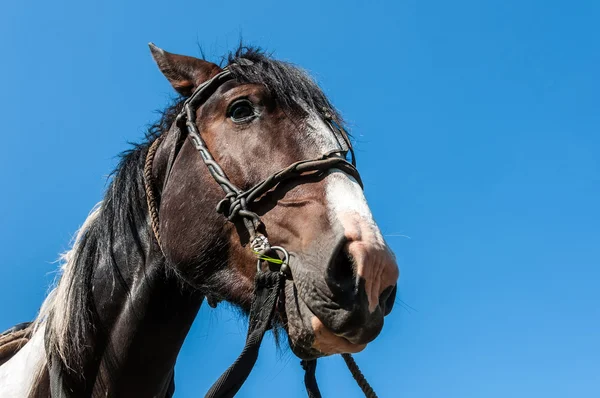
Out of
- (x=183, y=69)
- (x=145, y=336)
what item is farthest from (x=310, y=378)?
(x=183, y=69)

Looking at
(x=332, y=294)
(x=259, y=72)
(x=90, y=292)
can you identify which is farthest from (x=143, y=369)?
(x=259, y=72)

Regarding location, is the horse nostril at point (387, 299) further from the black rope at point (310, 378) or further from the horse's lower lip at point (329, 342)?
the black rope at point (310, 378)

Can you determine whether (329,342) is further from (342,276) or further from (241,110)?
(241,110)

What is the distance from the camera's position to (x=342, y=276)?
246cm

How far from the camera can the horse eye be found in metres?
3.26

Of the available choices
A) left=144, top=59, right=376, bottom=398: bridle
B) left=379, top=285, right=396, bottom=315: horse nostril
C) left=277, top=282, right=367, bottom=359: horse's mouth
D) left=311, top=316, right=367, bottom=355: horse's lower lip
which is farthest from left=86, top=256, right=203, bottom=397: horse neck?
left=379, top=285, right=396, bottom=315: horse nostril

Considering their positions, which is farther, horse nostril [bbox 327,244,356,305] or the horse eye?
the horse eye

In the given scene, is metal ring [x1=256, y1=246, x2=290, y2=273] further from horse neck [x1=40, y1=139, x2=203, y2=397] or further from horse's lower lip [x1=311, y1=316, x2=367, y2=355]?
horse neck [x1=40, y1=139, x2=203, y2=397]

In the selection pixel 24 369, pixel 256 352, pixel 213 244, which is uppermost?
pixel 213 244

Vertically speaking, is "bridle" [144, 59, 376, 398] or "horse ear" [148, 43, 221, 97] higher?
"horse ear" [148, 43, 221, 97]

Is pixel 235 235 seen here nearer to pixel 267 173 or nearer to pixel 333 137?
pixel 267 173

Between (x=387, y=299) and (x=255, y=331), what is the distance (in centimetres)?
58

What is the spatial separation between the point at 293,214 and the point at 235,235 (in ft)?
1.20

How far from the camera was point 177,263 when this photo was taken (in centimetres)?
314
